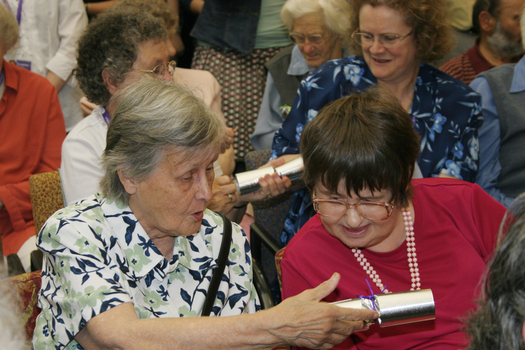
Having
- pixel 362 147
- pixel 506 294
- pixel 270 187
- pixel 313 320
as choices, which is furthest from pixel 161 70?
pixel 506 294

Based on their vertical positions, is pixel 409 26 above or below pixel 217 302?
above

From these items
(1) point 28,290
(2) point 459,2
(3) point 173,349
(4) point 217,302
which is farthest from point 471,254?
(2) point 459,2

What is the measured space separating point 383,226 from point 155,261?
0.77 meters

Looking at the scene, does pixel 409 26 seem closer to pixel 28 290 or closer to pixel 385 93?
pixel 385 93

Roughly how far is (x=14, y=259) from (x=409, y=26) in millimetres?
2093

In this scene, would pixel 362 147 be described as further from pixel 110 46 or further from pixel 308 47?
pixel 308 47

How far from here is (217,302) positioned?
1.76 meters

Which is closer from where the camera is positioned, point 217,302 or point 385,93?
point 217,302

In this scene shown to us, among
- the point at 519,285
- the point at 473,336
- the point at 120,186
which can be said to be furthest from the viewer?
the point at 120,186

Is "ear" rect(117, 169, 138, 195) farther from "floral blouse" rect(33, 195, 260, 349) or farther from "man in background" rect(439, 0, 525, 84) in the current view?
"man in background" rect(439, 0, 525, 84)

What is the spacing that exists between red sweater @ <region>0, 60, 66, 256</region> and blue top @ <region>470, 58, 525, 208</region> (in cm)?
231

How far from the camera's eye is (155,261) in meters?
1.69

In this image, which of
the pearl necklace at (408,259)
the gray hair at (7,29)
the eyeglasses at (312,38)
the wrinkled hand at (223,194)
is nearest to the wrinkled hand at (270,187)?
the wrinkled hand at (223,194)

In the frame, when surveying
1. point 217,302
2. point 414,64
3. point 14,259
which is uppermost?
point 414,64
